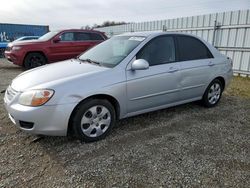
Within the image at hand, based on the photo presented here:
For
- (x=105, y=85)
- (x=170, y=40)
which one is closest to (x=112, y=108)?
(x=105, y=85)

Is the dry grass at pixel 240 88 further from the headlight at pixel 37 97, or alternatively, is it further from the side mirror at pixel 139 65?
the headlight at pixel 37 97

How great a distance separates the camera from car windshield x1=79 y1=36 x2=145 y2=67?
351 cm

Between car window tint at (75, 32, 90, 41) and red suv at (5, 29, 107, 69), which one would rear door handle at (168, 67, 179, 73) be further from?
car window tint at (75, 32, 90, 41)

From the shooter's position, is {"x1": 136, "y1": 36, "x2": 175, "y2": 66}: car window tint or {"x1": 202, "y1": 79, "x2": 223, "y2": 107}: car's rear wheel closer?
{"x1": 136, "y1": 36, "x2": 175, "y2": 66}: car window tint

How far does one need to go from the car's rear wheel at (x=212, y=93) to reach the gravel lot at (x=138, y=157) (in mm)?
712

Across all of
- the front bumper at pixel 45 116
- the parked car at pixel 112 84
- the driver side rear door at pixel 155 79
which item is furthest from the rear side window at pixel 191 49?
the front bumper at pixel 45 116

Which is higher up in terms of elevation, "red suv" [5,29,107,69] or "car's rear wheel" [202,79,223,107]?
"red suv" [5,29,107,69]

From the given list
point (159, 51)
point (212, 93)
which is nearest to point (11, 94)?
point (159, 51)

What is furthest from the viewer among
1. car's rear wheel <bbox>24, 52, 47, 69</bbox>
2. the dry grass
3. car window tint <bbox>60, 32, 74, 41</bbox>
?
car window tint <bbox>60, 32, 74, 41</bbox>

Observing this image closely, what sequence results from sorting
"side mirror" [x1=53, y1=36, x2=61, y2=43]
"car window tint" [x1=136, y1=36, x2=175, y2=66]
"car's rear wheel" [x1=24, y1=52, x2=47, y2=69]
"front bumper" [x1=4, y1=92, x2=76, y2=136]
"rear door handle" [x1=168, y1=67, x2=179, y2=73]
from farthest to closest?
"side mirror" [x1=53, y1=36, x2=61, y2=43] < "car's rear wheel" [x1=24, y1=52, x2=47, y2=69] < "rear door handle" [x1=168, y1=67, x2=179, y2=73] < "car window tint" [x1=136, y1=36, x2=175, y2=66] < "front bumper" [x1=4, y1=92, x2=76, y2=136]

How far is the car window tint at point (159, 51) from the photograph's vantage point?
11.9ft

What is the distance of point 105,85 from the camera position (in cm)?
311

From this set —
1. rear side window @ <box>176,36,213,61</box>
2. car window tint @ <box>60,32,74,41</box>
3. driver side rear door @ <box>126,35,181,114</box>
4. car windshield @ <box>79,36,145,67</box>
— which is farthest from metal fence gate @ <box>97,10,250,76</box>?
car windshield @ <box>79,36,145,67</box>

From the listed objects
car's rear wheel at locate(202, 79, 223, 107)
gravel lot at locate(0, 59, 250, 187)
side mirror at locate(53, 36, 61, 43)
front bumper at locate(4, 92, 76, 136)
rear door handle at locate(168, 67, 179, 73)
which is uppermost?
side mirror at locate(53, 36, 61, 43)
